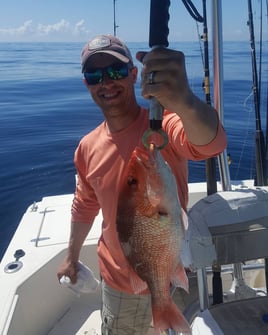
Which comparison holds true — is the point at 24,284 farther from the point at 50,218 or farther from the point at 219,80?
the point at 219,80

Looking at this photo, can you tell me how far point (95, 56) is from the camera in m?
1.79

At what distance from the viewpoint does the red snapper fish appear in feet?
3.71

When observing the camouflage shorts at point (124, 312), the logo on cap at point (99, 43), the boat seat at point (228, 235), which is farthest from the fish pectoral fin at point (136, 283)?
the logo on cap at point (99, 43)

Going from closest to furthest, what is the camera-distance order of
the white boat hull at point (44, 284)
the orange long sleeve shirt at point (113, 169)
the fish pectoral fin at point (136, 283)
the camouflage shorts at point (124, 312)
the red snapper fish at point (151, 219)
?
the red snapper fish at point (151, 219), the fish pectoral fin at point (136, 283), the orange long sleeve shirt at point (113, 169), the camouflage shorts at point (124, 312), the white boat hull at point (44, 284)

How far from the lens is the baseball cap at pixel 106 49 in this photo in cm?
179

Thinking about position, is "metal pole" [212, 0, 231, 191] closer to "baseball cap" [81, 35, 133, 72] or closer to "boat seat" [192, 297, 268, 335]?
"baseball cap" [81, 35, 133, 72]

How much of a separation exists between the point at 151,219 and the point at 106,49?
3.26 feet

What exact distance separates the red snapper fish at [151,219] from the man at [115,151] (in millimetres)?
237

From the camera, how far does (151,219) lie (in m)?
1.16

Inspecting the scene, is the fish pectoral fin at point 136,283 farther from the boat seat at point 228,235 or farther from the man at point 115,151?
the man at point 115,151

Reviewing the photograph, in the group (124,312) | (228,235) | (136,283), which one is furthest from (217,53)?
(124,312)

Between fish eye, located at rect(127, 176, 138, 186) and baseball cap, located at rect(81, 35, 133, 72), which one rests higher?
baseball cap, located at rect(81, 35, 133, 72)

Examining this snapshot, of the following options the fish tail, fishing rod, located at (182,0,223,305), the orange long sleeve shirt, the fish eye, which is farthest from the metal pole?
the fish tail

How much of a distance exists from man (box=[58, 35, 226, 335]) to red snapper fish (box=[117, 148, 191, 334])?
24 centimetres
